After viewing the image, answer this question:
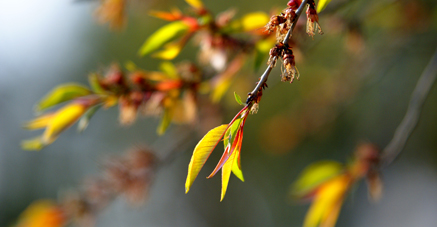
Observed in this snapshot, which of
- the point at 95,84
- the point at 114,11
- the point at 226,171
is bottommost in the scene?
the point at 226,171

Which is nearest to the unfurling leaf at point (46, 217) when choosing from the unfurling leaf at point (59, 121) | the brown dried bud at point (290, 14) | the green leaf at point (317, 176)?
the unfurling leaf at point (59, 121)

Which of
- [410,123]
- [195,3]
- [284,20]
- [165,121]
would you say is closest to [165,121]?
[165,121]

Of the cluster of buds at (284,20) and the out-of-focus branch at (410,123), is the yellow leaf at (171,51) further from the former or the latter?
the out-of-focus branch at (410,123)

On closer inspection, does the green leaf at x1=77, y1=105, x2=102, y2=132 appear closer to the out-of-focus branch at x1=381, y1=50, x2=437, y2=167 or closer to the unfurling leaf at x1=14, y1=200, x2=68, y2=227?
the unfurling leaf at x1=14, y1=200, x2=68, y2=227

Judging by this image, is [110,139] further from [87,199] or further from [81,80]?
[87,199]

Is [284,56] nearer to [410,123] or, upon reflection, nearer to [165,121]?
[165,121]

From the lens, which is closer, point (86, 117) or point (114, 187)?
point (86, 117)
